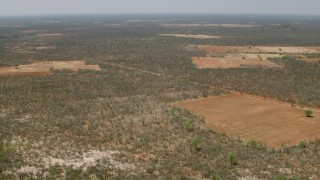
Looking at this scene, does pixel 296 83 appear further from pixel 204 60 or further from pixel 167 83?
pixel 204 60

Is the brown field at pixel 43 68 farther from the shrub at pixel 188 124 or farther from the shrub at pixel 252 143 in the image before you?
the shrub at pixel 252 143

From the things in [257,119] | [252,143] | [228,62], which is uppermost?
[252,143]

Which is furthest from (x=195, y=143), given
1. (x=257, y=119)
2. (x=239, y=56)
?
(x=239, y=56)

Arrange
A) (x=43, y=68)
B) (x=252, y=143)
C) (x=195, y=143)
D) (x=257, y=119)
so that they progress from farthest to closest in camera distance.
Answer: (x=43, y=68) < (x=257, y=119) < (x=252, y=143) < (x=195, y=143)

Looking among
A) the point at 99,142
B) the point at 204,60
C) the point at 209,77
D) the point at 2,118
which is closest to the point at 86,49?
the point at 204,60

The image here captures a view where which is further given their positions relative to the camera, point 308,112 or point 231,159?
point 308,112

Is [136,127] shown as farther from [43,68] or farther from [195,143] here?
[43,68]
